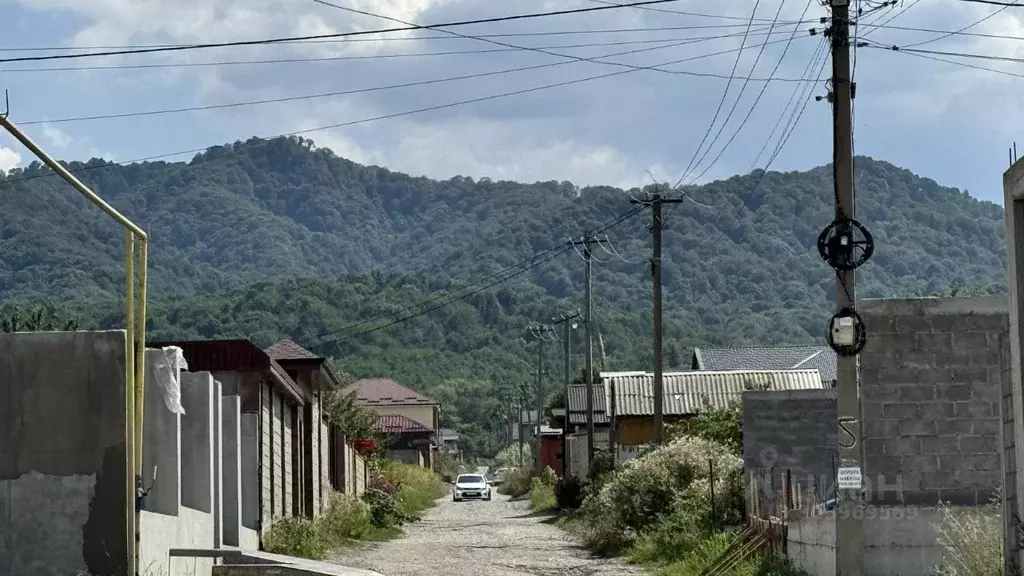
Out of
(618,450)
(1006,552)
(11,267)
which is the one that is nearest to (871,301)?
(1006,552)

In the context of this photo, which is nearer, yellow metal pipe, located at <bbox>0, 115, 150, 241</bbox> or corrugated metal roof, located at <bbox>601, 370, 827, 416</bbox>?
yellow metal pipe, located at <bbox>0, 115, 150, 241</bbox>

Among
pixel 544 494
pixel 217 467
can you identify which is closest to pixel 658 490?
pixel 217 467

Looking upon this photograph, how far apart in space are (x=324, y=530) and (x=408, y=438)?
187ft

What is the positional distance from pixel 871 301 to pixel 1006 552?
482cm

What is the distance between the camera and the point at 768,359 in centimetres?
6538

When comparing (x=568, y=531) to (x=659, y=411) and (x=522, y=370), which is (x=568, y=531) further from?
(x=522, y=370)

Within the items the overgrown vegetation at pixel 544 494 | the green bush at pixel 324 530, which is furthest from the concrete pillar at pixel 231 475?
the overgrown vegetation at pixel 544 494

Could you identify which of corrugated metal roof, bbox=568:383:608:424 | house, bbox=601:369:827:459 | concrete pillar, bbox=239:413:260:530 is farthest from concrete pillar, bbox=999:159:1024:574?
corrugated metal roof, bbox=568:383:608:424

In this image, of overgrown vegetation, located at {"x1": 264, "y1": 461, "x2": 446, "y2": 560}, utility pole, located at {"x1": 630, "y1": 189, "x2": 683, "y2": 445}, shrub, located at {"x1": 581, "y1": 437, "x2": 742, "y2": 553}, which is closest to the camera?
overgrown vegetation, located at {"x1": 264, "y1": 461, "x2": 446, "y2": 560}

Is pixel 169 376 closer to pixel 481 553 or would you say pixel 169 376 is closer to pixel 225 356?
pixel 225 356

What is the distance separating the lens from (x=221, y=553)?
1695cm

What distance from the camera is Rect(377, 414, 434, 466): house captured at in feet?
278

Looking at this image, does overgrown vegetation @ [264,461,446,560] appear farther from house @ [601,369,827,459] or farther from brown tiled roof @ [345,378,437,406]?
brown tiled roof @ [345,378,437,406]

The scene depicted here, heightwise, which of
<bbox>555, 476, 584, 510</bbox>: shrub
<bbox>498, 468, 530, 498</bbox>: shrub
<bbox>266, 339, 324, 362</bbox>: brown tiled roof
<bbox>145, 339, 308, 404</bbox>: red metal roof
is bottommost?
<bbox>498, 468, 530, 498</bbox>: shrub
